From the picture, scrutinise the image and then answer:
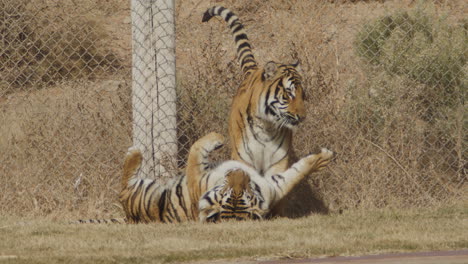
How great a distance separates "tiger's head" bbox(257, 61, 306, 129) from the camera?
699cm

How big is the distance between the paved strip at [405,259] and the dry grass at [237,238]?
15cm

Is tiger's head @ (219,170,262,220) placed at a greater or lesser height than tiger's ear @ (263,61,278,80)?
lesser

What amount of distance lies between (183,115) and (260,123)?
1205mm

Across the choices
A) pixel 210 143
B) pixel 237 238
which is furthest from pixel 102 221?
pixel 237 238

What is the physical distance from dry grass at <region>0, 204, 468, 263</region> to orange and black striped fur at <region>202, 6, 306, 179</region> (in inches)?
22.1

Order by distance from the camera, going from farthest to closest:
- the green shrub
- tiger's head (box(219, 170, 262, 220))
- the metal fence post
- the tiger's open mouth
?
the green shrub → the metal fence post → the tiger's open mouth → tiger's head (box(219, 170, 262, 220))

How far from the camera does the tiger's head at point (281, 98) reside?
275 inches

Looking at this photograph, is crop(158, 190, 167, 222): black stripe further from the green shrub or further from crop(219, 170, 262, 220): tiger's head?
the green shrub

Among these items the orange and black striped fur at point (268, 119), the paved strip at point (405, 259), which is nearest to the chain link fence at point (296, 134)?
the orange and black striped fur at point (268, 119)

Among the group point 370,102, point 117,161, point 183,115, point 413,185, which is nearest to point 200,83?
point 183,115

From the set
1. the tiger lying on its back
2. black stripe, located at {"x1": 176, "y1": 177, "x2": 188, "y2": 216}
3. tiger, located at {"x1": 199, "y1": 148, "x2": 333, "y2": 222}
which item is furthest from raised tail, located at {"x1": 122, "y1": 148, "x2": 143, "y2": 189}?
tiger, located at {"x1": 199, "y1": 148, "x2": 333, "y2": 222}

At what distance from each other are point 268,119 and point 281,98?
20cm

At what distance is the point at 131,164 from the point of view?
7262 mm

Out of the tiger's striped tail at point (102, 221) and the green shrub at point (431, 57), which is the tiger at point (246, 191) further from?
the green shrub at point (431, 57)
